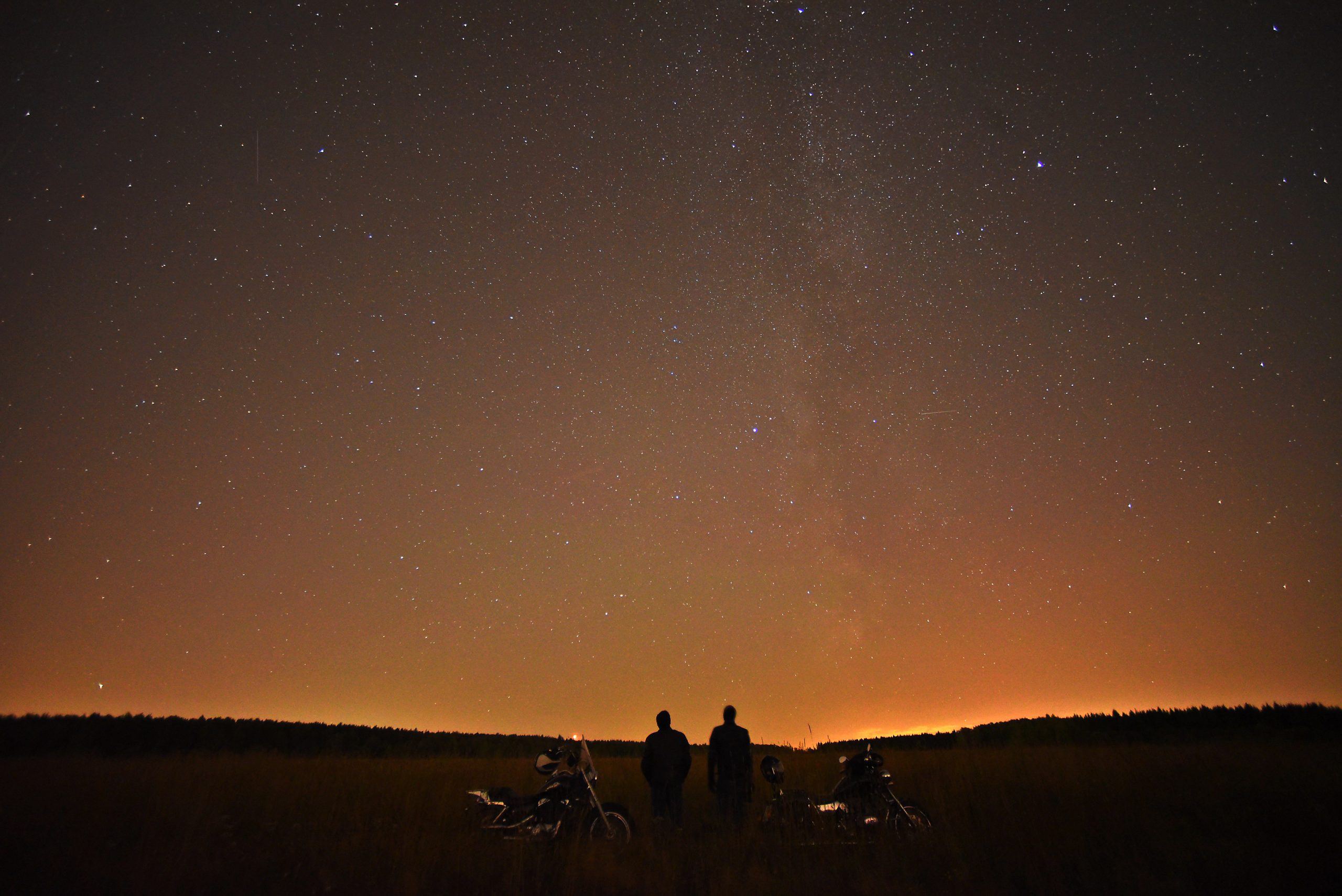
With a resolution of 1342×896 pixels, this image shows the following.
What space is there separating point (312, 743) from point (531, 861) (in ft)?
130

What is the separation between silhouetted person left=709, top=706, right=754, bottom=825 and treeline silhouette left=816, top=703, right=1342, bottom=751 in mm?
22094

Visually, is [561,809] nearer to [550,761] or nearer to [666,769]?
[550,761]

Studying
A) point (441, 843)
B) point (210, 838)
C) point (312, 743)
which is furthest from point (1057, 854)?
point (312, 743)

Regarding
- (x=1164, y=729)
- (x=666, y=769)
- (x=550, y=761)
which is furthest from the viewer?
(x=1164, y=729)

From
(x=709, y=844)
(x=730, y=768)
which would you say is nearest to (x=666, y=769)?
(x=730, y=768)

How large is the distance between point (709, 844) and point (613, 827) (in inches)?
46.0

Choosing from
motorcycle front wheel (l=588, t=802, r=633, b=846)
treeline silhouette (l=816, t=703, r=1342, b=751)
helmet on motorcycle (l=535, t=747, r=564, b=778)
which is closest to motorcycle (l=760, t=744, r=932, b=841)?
motorcycle front wheel (l=588, t=802, r=633, b=846)

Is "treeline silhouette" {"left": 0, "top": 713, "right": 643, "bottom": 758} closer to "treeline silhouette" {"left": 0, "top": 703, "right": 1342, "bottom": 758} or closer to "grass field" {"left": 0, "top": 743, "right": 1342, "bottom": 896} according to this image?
"treeline silhouette" {"left": 0, "top": 703, "right": 1342, "bottom": 758}

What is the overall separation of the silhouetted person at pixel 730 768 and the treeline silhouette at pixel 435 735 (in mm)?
23775

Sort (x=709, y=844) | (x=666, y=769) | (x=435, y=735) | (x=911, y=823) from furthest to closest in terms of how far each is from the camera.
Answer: (x=435, y=735)
(x=666, y=769)
(x=911, y=823)
(x=709, y=844)

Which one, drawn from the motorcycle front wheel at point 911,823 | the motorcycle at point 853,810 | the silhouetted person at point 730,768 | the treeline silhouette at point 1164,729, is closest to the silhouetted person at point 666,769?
the silhouetted person at point 730,768

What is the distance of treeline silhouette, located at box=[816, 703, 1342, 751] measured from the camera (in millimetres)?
31844

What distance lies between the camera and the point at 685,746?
899cm

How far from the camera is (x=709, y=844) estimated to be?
775 cm
